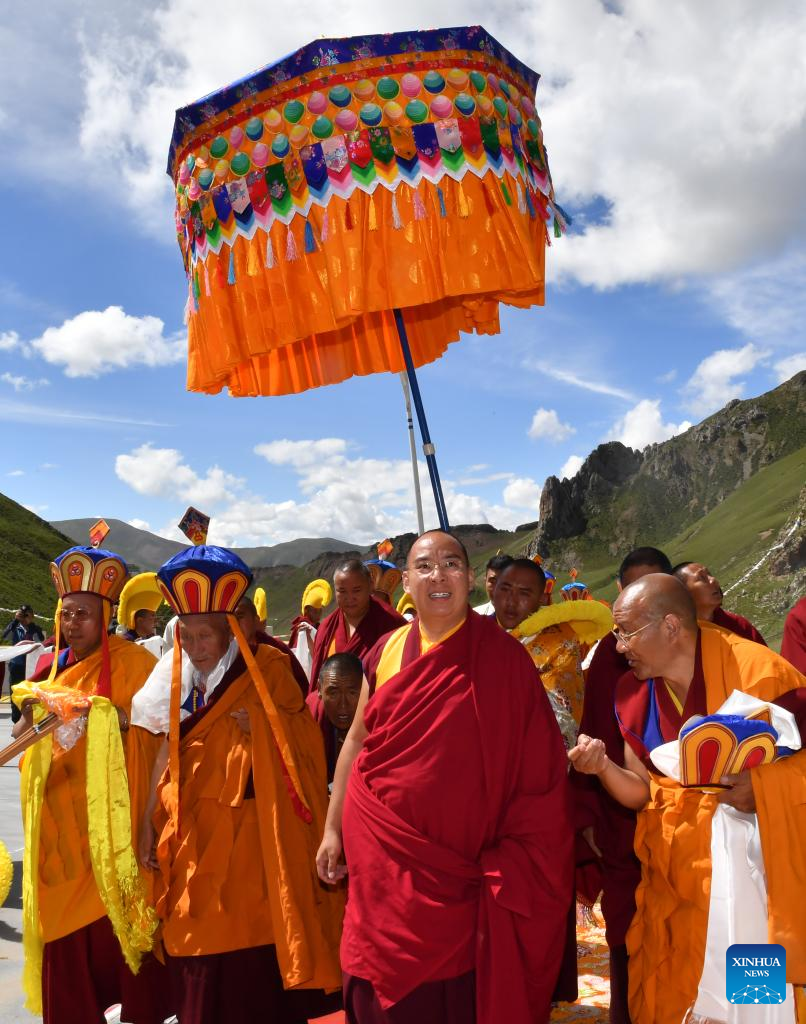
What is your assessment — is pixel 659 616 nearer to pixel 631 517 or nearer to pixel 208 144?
pixel 208 144

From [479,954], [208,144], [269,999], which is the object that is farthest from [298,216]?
[269,999]

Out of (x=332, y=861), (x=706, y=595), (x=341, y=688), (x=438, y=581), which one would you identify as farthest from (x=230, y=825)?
(x=706, y=595)

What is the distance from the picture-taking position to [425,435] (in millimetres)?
4121

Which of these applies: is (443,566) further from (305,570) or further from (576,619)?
(305,570)

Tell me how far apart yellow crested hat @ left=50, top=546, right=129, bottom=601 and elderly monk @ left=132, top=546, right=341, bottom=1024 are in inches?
23.8

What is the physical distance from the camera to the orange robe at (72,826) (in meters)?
3.58

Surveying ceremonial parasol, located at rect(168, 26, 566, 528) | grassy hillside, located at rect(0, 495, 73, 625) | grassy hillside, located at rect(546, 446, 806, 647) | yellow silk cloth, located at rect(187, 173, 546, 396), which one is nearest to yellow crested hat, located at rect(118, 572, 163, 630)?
yellow silk cloth, located at rect(187, 173, 546, 396)

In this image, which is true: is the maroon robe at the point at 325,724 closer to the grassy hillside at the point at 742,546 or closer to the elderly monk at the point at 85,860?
the elderly monk at the point at 85,860

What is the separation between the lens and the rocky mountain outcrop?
4365 inches

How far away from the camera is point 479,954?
2.54 metres

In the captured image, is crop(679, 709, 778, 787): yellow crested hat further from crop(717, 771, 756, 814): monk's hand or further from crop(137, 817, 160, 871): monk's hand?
crop(137, 817, 160, 871): monk's hand

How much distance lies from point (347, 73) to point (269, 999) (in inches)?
158

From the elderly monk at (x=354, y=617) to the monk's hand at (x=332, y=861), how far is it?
2290mm

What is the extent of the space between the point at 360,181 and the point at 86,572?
225 cm
